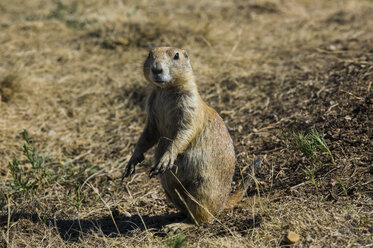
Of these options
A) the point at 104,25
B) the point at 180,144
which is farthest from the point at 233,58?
the point at 180,144

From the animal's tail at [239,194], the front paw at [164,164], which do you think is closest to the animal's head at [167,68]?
the front paw at [164,164]

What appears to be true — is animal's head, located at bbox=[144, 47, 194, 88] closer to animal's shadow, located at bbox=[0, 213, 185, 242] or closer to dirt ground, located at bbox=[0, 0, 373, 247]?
dirt ground, located at bbox=[0, 0, 373, 247]

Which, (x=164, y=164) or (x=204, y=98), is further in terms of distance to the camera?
(x=204, y=98)

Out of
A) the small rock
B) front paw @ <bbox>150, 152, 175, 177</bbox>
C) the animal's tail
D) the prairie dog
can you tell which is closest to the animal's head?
the prairie dog

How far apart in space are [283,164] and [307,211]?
91cm

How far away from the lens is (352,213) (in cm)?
338

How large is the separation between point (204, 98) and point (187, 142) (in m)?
2.40

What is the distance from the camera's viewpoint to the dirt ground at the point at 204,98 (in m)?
3.66

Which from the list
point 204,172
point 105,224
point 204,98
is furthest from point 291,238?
point 204,98

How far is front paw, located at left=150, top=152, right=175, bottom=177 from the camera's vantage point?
3.54 m

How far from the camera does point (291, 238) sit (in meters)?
3.16

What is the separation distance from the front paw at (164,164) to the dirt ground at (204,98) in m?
0.38

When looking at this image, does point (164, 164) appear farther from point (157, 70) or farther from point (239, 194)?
point (239, 194)

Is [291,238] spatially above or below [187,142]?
below
